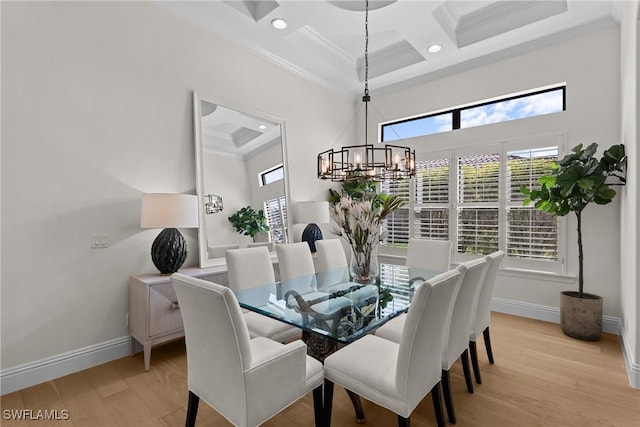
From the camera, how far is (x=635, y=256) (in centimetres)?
234

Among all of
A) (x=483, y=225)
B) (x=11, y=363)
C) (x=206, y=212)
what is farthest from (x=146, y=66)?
(x=483, y=225)

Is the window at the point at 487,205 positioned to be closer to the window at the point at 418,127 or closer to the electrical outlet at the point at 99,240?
the window at the point at 418,127

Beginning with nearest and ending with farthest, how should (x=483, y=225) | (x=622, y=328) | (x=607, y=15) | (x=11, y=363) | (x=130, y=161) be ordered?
(x=11, y=363) < (x=130, y=161) < (x=622, y=328) < (x=607, y=15) < (x=483, y=225)

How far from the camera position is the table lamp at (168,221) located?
8.80 feet

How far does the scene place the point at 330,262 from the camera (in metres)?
3.40

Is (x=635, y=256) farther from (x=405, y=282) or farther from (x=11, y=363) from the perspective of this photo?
(x=11, y=363)

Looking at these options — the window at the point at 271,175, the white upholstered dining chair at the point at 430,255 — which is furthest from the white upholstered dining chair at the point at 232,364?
the window at the point at 271,175

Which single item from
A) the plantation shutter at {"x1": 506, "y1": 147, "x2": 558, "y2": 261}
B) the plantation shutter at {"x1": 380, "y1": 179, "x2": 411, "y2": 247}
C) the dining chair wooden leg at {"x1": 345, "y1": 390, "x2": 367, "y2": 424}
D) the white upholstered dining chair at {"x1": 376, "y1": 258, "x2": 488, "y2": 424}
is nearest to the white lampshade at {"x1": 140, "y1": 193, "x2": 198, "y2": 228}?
the dining chair wooden leg at {"x1": 345, "y1": 390, "x2": 367, "y2": 424}

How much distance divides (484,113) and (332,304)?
145 inches

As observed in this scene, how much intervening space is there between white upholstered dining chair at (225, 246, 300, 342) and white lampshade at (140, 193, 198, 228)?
571 mm

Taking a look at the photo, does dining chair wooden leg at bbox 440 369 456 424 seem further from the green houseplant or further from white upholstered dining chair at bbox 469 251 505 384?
the green houseplant

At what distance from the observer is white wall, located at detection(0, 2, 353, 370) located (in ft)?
7.61

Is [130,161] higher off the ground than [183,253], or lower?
higher

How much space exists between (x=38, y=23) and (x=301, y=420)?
11.5ft
